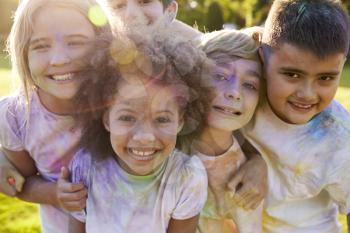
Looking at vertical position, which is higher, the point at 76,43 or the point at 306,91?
the point at 76,43

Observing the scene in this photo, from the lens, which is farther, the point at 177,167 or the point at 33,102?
the point at 33,102

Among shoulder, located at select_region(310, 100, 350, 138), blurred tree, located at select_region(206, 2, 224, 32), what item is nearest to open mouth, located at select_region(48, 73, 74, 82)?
shoulder, located at select_region(310, 100, 350, 138)

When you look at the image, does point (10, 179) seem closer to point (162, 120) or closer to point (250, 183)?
point (162, 120)

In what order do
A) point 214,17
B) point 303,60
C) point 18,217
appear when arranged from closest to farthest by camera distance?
point 303,60, point 18,217, point 214,17

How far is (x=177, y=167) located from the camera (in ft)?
8.48

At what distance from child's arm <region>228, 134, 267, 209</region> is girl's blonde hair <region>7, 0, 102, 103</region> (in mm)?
971

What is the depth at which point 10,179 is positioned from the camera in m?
2.83

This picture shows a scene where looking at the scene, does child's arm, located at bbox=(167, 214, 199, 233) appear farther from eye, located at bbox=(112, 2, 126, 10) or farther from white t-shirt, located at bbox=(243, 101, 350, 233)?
eye, located at bbox=(112, 2, 126, 10)

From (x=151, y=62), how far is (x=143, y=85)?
4.3 inches

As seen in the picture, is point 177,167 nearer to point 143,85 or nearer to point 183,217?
point 183,217

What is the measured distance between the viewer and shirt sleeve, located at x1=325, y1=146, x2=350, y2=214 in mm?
2727

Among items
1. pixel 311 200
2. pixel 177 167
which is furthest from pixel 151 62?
pixel 311 200

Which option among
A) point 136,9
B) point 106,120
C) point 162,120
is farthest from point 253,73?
point 136,9

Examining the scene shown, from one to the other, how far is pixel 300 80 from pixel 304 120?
0.22 m
